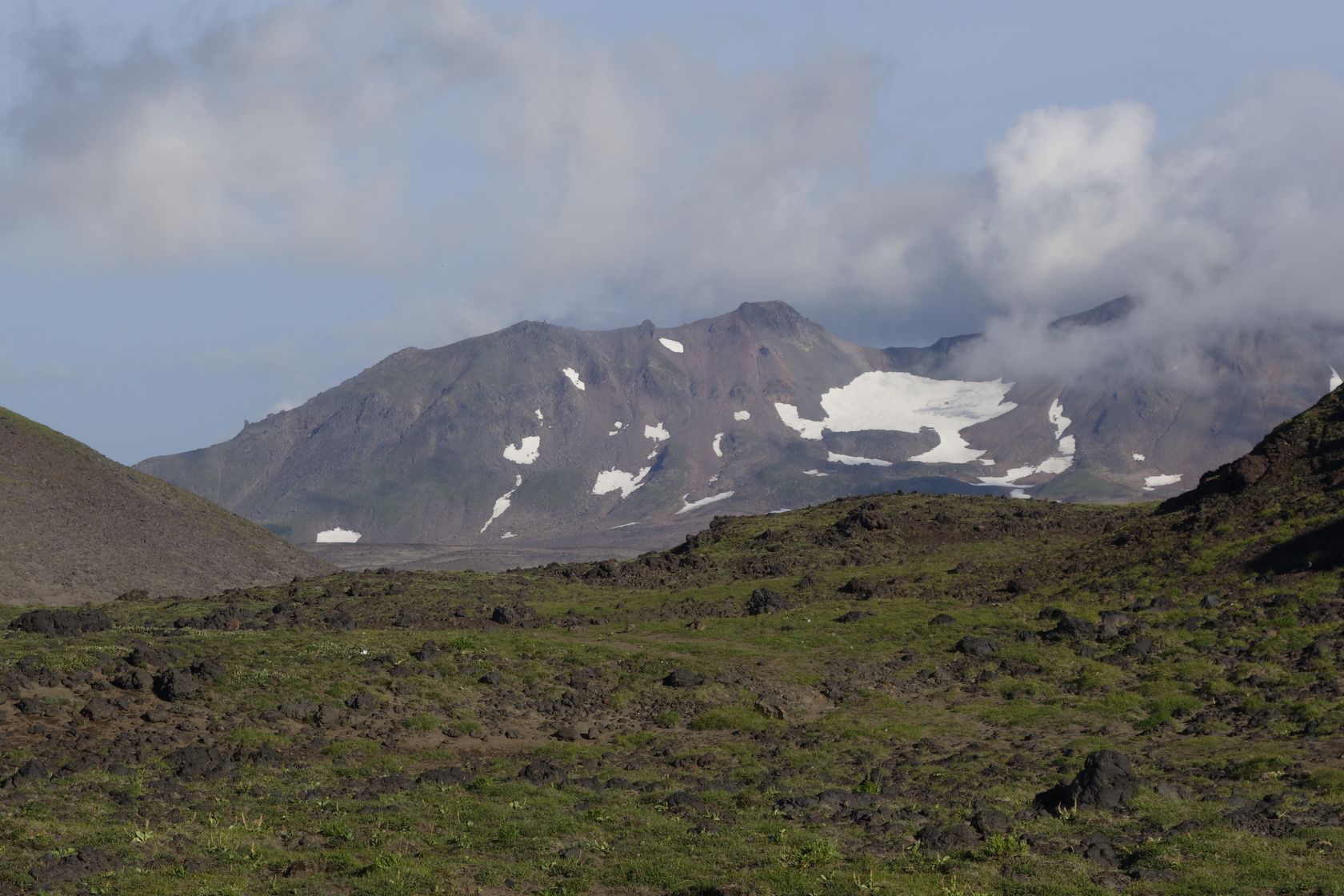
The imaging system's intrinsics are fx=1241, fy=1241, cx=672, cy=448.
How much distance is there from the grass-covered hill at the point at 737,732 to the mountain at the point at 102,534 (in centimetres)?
4434

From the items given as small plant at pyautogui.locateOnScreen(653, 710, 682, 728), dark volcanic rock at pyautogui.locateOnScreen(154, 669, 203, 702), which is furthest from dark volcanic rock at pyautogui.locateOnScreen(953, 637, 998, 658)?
dark volcanic rock at pyautogui.locateOnScreen(154, 669, 203, 702)

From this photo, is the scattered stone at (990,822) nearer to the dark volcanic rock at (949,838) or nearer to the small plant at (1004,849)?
the dark volcanic rock at (949,838)

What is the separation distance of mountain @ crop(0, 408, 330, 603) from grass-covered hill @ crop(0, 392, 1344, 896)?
4434 centimetres

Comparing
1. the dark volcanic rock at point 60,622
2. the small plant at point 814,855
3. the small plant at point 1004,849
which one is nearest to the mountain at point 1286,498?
the small plant at point 1004,849

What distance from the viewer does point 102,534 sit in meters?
136

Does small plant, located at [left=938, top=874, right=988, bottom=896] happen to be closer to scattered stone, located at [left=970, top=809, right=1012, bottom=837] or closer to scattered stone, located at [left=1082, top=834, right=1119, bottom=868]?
scattered stone, located at [left=1082, top=834, right=1119, bottom=868]

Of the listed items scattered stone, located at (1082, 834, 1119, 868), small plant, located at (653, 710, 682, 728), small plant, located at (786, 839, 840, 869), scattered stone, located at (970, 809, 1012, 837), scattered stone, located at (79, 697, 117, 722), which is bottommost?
scattered stone, located at (1082, 834, 1119, 868)

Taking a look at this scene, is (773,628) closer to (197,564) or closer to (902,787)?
(902,787)

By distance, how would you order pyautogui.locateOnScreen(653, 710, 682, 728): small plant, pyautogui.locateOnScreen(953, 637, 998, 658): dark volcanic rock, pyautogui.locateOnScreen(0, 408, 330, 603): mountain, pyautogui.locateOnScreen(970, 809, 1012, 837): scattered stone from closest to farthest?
pyautogui.locateOnScreen(970, 809, 1012, 837): scattered stone → pyautogui.locateOnScreen(653, 710, 682, 728): small plant → pyautogui.locateOnScreen(953, 637, 998, 658): dark volcanic rock → pyautogui.locateOnScreen(0, 408, 330, 603): mountain

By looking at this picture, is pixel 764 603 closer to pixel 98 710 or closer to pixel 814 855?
pixel 98 710

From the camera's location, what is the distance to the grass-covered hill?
28.7 m

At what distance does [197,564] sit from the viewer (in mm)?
139000

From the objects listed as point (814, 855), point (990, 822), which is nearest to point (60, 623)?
point (814, 855)

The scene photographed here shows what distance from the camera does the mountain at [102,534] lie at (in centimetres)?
12438
